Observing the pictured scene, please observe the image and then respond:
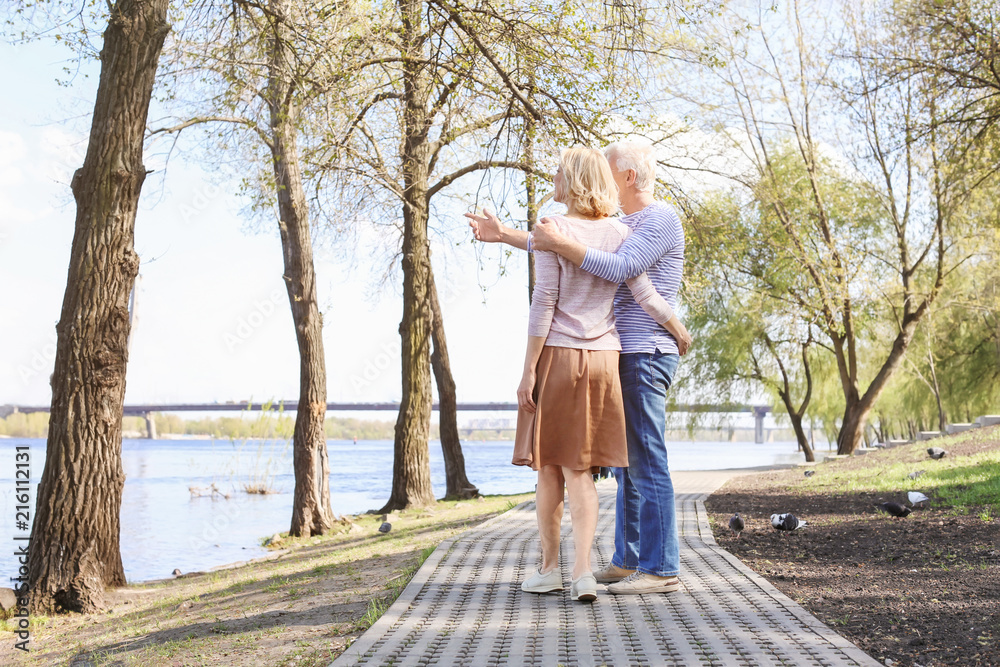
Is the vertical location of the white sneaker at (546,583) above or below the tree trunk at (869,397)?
below

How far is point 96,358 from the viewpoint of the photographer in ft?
20.2

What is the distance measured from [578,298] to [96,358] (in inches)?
171

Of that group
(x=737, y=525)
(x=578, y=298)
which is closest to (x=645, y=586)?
(x=578, y=298)

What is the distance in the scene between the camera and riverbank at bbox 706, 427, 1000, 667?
9.82 ft

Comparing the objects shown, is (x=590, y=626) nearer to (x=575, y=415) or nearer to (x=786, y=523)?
(x=575, y=415)

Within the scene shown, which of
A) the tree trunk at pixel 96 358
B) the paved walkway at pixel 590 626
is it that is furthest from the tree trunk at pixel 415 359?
the paved walkway at pixel 590 626

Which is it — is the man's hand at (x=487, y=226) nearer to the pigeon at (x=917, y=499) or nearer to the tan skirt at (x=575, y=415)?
the tan skirt at (x=575, y=415)

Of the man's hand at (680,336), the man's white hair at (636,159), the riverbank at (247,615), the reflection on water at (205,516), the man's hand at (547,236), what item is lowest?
the reflection on water at (205,516)

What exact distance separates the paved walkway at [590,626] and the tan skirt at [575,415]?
576 mm

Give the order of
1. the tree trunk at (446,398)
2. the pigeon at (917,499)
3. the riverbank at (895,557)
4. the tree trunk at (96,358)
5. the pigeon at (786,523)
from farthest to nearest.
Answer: the tree trunk at (446,398) < the pigeon at (917,499) < the tree trunk at (96,358) < the pigeon at (786,523) < the riverbank at (895,557)

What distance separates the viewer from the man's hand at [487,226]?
350 centimetres

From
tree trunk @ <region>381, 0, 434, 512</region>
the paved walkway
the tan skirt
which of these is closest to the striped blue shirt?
the tan skirt

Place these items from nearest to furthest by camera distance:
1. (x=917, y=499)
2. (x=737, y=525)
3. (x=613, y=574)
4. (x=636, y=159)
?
1. (x=636, y=159)
2. (x=613, y=574)
3. (x=737, y=525)
4. (x=917, y=499)

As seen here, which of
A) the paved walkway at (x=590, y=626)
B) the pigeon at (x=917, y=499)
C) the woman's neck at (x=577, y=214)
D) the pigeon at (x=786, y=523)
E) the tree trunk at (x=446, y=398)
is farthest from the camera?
the tree trunk at (x=446, y=398)
